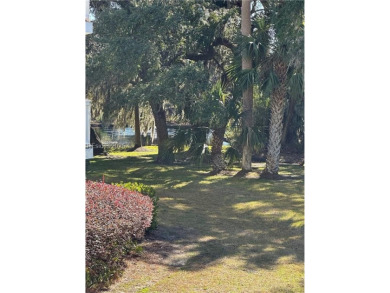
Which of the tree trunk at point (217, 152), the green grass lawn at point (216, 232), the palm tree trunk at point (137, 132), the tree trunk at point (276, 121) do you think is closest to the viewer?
the green grass lawn at point (216, 232)

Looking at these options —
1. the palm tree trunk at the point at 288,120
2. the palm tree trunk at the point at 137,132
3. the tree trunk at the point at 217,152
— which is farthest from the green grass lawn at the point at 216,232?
the palm tree trunk at the point at 288,120

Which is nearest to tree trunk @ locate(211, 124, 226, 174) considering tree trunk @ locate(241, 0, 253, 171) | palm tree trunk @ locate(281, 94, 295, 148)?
tree trunk @ locate(241, 0, 253, 171)

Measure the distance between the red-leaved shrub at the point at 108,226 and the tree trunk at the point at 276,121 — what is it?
4730 mm

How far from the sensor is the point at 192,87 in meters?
8.86

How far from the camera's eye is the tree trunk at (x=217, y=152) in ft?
30.4

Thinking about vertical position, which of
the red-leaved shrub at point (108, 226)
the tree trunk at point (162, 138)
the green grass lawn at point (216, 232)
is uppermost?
the tree trunk at point (162, 138)

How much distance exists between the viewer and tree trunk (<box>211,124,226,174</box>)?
9.27m

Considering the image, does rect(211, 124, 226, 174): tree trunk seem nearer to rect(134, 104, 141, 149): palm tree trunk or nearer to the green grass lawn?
the green grass lawn

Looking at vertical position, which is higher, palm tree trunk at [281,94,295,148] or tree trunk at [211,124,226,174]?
palm tree trunk at [281,94,295,148]

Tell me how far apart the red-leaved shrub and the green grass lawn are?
1.06ft

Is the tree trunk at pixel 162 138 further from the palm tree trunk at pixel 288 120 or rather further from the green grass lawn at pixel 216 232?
the palm tree trunk at pixel 288 120
